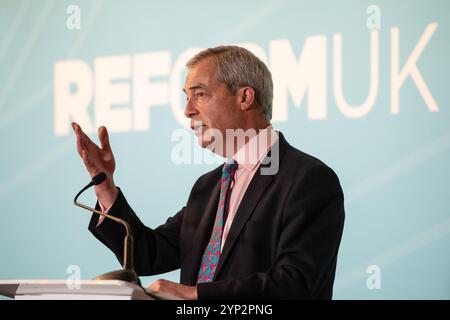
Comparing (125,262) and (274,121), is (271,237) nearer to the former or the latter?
(125,262)

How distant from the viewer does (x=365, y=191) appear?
3.13 m

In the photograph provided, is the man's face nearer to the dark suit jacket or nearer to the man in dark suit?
the man in dark suit

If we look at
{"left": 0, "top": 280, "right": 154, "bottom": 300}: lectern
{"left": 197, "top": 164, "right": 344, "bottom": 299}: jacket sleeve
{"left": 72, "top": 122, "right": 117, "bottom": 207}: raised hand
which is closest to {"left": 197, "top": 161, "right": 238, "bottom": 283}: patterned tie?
{"left": 197, "top": 164, "right": 344, "bottom": 299}: jacket sleeve

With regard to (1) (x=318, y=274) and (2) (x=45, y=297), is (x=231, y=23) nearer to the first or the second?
(1) (x=318, y=274)

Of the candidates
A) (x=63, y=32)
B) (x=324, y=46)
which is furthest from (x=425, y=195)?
(x=63, y=32)

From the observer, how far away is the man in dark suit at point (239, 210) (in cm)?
193

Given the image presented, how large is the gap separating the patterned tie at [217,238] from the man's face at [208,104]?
13cm

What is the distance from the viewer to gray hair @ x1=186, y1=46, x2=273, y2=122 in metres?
2.33

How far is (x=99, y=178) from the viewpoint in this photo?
2.07m

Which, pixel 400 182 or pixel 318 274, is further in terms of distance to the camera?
pixel 400 182

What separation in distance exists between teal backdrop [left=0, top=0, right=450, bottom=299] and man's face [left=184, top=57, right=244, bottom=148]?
3.22 ft

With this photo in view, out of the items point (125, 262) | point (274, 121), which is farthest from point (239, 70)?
point (274, 121)

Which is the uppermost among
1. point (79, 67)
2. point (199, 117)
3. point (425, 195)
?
point (79, 67)

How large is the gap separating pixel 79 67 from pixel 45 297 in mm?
2400
